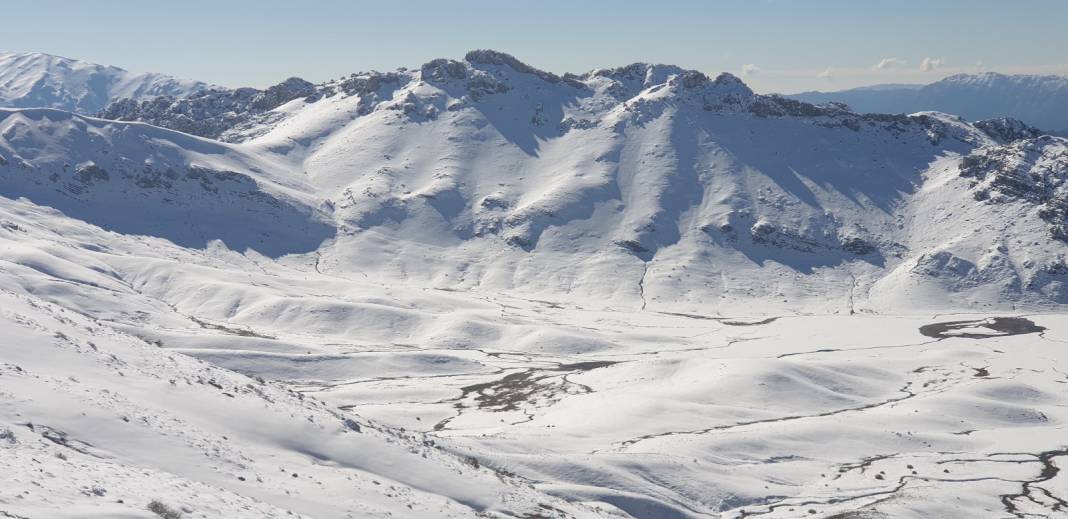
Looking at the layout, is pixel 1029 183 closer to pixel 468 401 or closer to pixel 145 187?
pixel 468 401

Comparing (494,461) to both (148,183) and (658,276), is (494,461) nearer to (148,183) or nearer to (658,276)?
(658,276)

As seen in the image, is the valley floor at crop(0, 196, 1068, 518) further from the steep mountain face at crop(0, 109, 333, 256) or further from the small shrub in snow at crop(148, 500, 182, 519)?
the steep mountain face at crop(0, 109, 333, 256)

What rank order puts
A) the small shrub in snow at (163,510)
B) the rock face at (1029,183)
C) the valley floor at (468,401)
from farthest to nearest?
the rock face at (1029,183)
the valley floor at (468,401)
the small shrub in snow at (163,510)

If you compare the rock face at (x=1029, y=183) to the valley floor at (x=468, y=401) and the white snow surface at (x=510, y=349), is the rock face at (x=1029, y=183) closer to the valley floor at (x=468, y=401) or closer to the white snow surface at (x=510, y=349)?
the white snow surface at (x=510, y=349)

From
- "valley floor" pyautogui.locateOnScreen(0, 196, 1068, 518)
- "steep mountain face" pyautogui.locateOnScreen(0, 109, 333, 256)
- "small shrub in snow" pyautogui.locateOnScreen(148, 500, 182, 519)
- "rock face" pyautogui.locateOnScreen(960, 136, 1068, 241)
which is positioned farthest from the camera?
"rock face" pyautogui.locateOnScreen(960, 136, 1068, 241)

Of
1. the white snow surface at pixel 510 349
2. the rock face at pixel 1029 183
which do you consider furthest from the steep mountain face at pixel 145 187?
the rock face at pixel 1029 183

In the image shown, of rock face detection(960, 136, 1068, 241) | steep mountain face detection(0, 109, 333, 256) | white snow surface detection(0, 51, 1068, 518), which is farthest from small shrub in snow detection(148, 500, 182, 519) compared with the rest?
rock face detection(960, 136, 1068, 241)

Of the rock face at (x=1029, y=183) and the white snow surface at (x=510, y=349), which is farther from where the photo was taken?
the rock face at (x=1029, y=183)

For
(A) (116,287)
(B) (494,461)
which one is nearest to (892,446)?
(B) (494,461)
